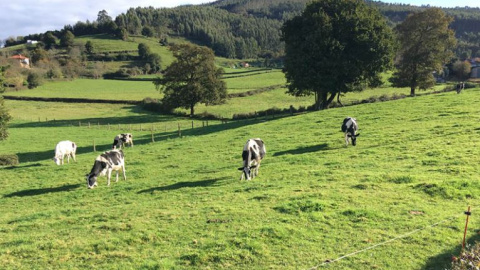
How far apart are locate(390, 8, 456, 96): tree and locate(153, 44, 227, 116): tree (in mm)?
29655

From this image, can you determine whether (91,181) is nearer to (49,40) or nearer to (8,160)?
(8,160)

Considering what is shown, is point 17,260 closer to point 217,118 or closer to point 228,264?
point 228,264

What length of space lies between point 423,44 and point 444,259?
47.5 meters

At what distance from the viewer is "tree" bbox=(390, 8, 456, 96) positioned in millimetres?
47875

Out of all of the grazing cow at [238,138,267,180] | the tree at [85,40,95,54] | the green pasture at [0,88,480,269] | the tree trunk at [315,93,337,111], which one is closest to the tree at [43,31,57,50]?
the tree at [85,40,95,54]

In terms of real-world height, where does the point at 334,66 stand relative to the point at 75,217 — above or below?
above

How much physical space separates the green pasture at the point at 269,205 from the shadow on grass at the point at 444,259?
0.11ft

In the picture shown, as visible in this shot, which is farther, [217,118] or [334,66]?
[217,118]

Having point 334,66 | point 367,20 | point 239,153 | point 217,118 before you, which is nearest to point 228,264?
point 239,153

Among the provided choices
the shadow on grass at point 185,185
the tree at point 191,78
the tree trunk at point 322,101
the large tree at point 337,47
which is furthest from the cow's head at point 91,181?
the tree at point 191,78

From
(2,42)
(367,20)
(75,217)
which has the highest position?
(2,42)

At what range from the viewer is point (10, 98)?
77062mm

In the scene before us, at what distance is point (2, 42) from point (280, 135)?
223837mm

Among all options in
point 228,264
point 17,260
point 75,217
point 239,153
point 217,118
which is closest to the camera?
point 228,264
